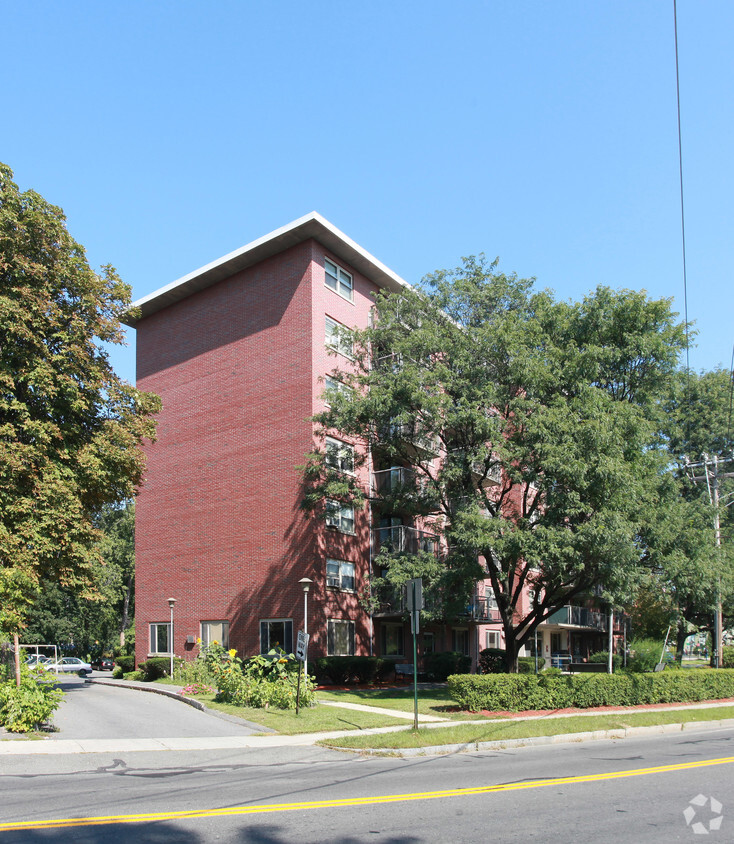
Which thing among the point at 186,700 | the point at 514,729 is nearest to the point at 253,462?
the point at 186,700

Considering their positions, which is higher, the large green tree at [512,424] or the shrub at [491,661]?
the large green tree at [512,424]

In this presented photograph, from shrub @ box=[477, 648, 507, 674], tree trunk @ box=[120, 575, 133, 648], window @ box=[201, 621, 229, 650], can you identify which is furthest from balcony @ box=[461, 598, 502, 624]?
tree trunk @ box=[120, 575, 133, 648]

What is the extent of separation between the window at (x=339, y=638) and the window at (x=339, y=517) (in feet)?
11.7

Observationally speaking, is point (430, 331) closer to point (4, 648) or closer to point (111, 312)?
point (111, 312)

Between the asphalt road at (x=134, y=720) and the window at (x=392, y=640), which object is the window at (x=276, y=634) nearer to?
the window at (x=392, y=640)

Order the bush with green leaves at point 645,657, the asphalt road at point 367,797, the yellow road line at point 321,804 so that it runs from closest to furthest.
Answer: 1. the asphalt road at point 367,797
2. the yellow road line at point 321,804
3. the bush with green leaves at point 645,657

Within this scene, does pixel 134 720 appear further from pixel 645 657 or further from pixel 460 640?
pixel 645 657

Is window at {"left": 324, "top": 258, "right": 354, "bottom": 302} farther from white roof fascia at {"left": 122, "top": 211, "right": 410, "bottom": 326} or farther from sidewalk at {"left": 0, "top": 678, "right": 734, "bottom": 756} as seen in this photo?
sidewalk at {"left": 0, "top": 678, "right": 734, "bottom": 756}

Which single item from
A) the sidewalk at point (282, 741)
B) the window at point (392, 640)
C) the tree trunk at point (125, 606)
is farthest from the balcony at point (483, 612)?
the tree trunk at point (125, 606)

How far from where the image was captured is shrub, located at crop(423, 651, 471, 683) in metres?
32.2

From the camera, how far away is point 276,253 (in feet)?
107

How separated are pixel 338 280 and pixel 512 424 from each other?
12.0 m

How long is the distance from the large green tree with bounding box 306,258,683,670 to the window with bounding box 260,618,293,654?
489cm

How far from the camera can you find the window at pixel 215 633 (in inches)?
1233
